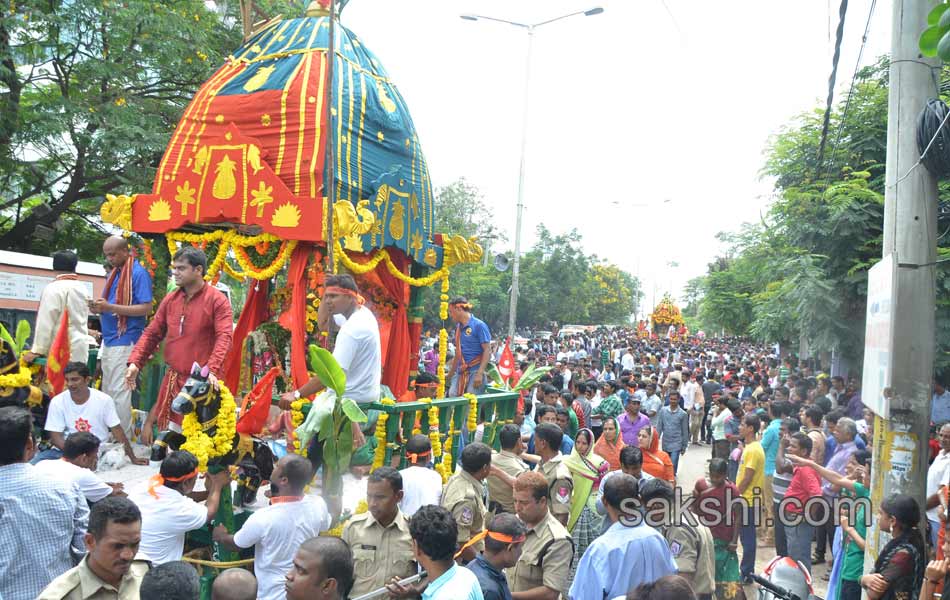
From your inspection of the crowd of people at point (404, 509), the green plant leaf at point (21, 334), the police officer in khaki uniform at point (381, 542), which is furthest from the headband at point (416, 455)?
the green plant leaf at point (21, 334)

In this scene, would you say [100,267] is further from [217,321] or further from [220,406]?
[220,406]

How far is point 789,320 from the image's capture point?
58.2ft

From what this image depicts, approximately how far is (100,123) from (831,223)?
44.1 feet

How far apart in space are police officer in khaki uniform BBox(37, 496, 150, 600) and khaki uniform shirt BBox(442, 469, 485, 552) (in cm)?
227

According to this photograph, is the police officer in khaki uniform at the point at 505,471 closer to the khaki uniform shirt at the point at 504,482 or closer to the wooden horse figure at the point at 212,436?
the khaki uniform shirt at the point at 504,482

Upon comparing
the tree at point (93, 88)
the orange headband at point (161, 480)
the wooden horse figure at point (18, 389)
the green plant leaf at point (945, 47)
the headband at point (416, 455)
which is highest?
the tree at point (93, 88)

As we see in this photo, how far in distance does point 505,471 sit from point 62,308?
4.32 meters

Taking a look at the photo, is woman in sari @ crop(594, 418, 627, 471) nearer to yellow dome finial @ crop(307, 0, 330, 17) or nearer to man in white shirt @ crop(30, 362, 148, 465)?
man in white shirt @ crop(30, 362, 148, 465)

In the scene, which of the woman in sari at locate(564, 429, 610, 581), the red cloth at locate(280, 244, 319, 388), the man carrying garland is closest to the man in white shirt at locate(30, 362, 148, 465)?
the man carrying garland

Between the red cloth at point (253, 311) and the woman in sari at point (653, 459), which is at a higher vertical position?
the red cloth at point (253, 311)

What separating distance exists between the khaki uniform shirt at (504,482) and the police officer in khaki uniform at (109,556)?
317 cm

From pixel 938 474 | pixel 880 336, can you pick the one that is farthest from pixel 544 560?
pixel 938 474

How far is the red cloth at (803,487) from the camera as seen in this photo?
293 inches

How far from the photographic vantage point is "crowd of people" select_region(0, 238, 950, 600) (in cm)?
349
